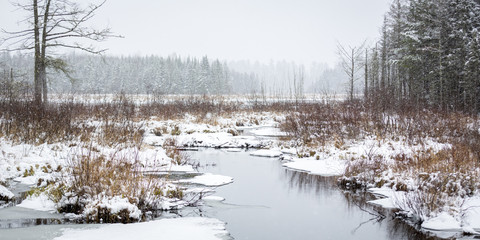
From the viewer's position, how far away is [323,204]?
780 cm

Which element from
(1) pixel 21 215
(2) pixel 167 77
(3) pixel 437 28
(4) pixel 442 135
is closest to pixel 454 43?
(3) pixel 437 28

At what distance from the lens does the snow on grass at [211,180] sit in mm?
9358

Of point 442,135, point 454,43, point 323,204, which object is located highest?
point 454,43

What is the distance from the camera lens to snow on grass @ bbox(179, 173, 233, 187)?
9.36m

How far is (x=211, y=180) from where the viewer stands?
9664 millimetres

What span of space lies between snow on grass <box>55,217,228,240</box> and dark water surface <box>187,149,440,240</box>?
41 cm

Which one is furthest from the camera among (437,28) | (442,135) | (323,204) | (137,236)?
(437,28)

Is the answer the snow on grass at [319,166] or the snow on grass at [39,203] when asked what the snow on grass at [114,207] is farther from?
the snow on grass at [319,166]

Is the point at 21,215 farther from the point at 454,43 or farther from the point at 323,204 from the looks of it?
the point at 454,43

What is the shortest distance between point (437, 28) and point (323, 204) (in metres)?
21.0

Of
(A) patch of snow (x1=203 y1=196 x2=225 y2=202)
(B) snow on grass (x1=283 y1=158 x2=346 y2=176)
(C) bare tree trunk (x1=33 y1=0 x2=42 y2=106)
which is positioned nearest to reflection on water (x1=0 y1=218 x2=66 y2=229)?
(A) patch of snow (x1=203 y1=196 x2=225 y2=202)

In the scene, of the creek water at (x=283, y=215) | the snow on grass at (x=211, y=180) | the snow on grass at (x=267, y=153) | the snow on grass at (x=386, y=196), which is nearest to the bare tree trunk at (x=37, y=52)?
the snow on grass at (x=211, y=180)

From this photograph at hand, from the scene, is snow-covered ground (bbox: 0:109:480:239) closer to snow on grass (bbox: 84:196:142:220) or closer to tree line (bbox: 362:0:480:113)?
snow on grass (bbox: 84:196:142:220)

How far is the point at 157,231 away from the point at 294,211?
9.85ft
